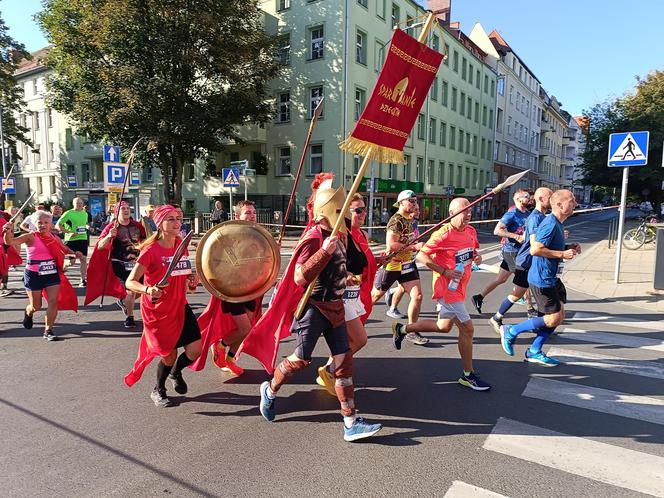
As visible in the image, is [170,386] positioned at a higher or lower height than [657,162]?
lower

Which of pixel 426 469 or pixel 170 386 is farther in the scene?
pixel 170 386

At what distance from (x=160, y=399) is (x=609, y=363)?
4.89m

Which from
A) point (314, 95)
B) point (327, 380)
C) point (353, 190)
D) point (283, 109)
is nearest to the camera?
point (353, 190)

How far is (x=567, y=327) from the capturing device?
22.0 ft

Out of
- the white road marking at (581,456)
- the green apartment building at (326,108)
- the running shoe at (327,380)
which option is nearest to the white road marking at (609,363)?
the white road marking at (581,456)

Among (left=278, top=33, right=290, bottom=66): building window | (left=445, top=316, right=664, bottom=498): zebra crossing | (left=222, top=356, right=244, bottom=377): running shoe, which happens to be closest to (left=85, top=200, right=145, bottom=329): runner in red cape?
(left=222, top=356, right=244, bottom=377): running shoe

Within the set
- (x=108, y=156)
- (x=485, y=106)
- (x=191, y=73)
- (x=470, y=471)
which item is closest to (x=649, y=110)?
(x=485, y=106)

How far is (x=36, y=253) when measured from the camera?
6.05 m

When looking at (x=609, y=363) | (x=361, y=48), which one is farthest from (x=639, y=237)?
(x=361, y=48)

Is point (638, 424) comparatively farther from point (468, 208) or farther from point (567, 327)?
point (567, 327)

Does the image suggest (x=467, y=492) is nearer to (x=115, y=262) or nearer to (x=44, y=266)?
(x=44, y=266)

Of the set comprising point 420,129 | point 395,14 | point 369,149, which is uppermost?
point 395,14

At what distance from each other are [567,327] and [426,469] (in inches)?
184

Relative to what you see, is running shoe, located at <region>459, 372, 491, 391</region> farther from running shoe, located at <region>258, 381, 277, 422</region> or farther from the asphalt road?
running shoe, located at <region>258, 381, 277, 422</region>
